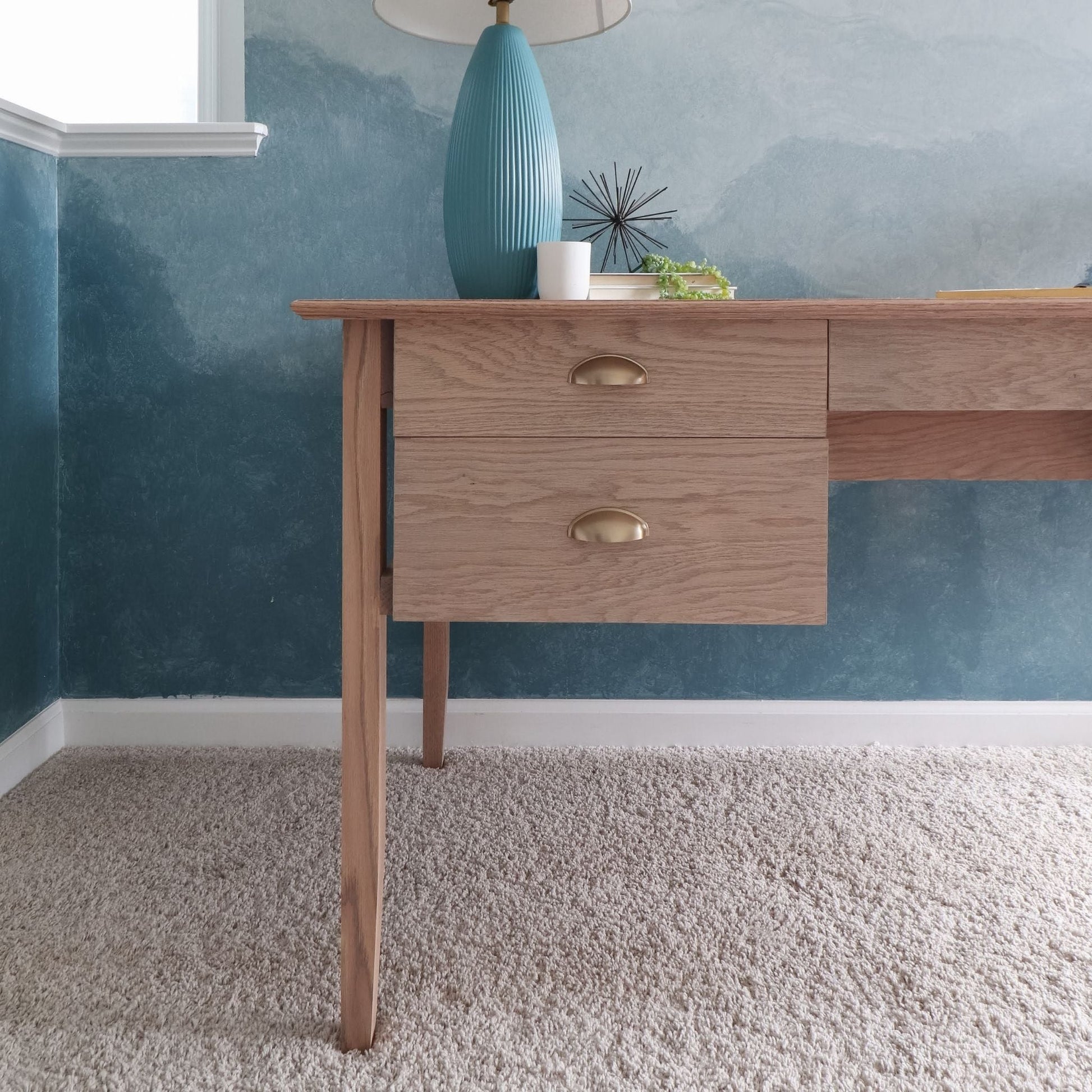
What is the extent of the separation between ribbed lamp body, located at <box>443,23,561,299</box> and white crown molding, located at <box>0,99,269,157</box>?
513 mm

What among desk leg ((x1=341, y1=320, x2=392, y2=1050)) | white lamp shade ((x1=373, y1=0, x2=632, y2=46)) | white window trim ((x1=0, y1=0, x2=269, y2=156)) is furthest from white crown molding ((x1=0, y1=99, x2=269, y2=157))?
desk leg ((x1=341, y1=320, x2=392, y2=1050))

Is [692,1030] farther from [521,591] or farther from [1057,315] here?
[1057,315]

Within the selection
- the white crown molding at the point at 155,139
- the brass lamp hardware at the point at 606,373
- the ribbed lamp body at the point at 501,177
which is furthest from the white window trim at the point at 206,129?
the brass lamp hardware at the point at 606,373

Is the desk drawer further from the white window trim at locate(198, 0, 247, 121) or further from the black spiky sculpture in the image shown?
the white window trim at locate(198, 0, 247, 121)

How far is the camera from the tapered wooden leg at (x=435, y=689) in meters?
1.54

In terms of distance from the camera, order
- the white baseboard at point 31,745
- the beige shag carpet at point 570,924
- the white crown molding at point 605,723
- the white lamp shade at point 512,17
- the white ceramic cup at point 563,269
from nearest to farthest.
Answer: the beige shag carpet at point 570,924 → the white ceramic cup at point 563,269 → the white lamp shade at point 512,17 → the white baseboard at point 31,745 → the white crown molding at point 605,723

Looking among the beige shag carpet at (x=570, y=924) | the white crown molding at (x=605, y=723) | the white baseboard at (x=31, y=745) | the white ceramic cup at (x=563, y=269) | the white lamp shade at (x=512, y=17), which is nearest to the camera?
the beige shag carpet at (x=570, y=924)

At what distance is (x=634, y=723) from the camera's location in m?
1.72

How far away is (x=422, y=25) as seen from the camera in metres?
1.42

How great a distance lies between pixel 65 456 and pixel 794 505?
4.33ft

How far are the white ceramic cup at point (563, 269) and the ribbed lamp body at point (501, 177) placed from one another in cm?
8

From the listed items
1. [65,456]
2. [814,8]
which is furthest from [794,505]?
[65,456]

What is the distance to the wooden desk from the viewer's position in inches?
37.9

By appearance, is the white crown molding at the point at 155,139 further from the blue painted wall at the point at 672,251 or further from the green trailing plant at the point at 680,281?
the green trailing plant at the point at 680,281
